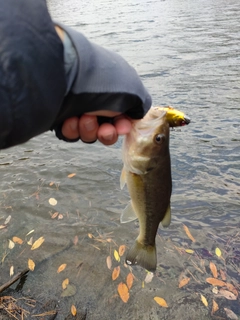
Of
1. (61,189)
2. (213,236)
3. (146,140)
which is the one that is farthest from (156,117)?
(61,189)

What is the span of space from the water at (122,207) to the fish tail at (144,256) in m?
0.75

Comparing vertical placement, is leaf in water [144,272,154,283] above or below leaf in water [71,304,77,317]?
below

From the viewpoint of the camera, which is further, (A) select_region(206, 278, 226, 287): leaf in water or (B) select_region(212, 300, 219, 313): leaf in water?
→ (A) select_region(206, 278, 226, 287): leaf in water

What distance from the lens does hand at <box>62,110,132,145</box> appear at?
182 centimetres

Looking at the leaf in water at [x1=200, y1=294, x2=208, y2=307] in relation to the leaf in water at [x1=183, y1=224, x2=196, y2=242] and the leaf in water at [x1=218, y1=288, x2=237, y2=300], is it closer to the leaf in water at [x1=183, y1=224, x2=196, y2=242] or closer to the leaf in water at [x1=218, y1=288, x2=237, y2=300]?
the leaf in water at [x1=218, y1=288, x2=237, y2=300]

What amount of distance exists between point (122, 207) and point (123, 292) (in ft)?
5.32

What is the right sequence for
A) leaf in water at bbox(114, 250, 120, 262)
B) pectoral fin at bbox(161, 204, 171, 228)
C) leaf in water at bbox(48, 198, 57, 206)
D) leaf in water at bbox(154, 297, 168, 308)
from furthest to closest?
leaf in water at bbox(48, 198, 57, 206) → leaf in water at bbox(114, 250, 120, 262) → leaf in water at bbox(154, 297, 168, 308) → pectoral fin at bbox(161, 204, 171, 228)

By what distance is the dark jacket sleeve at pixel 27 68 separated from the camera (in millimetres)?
1232

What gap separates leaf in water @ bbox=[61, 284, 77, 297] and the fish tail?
3.40 ft

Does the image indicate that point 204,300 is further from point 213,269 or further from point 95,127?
point 95,127

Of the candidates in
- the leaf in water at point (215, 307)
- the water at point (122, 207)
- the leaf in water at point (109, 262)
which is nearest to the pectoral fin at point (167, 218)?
the water at point (122, 207)

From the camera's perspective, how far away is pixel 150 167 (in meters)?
2.44

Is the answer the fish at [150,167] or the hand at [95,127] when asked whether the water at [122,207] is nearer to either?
the fish at [150,167]

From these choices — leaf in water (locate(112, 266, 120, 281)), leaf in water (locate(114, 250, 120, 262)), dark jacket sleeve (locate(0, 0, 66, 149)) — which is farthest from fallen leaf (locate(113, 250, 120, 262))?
dark jacket sleeve (locate(0, 0, 66, 149))
